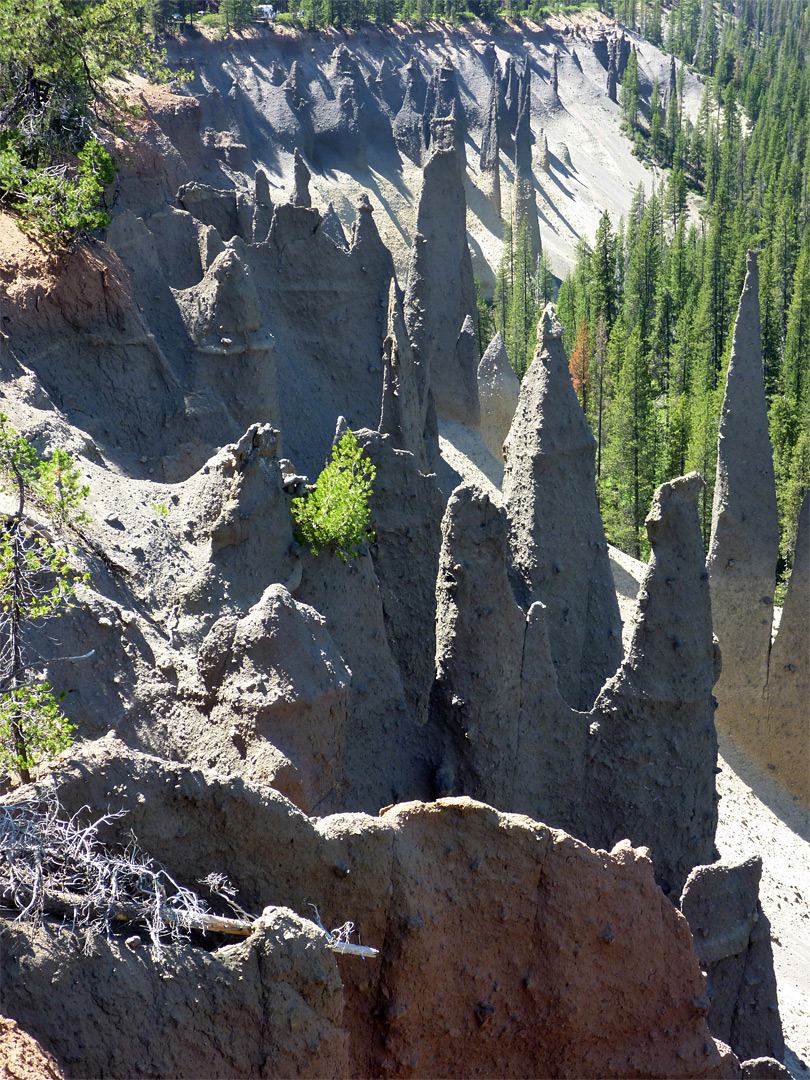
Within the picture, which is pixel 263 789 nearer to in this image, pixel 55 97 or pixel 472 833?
pixel 472 833

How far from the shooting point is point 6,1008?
16.7 ft

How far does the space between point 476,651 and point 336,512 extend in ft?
6.10

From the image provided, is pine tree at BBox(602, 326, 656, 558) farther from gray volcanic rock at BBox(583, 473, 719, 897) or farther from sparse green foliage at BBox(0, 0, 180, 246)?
gray volcanic rock at BBox(583, 473, 719, 897)

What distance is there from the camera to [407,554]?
11352 millimetres

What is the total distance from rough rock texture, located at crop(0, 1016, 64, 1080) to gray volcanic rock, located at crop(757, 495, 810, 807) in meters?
14.6

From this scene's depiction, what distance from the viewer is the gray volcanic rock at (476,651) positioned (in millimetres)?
10000

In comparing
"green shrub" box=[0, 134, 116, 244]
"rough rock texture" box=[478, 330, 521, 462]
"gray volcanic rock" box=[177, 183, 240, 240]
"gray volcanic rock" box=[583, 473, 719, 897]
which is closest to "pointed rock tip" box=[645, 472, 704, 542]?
"gray volcanic rock" box=[583, 473, 719, 897]

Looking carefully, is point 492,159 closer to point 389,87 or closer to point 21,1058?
point 389,87

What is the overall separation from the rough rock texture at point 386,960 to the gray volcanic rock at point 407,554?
3.78 m

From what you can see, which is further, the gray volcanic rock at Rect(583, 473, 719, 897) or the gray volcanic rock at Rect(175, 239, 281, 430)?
the gray volcanic rock at Rect(175, 239, 281, 430)

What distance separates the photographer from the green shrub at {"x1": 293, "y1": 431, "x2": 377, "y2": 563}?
10.1 metres

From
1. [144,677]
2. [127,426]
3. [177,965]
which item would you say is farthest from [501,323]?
[177,965]

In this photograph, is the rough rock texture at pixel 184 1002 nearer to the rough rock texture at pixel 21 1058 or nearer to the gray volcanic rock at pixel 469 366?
the rough rock texture at pixel 21 1058

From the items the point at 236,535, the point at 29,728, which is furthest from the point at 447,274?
the point at 29,728
